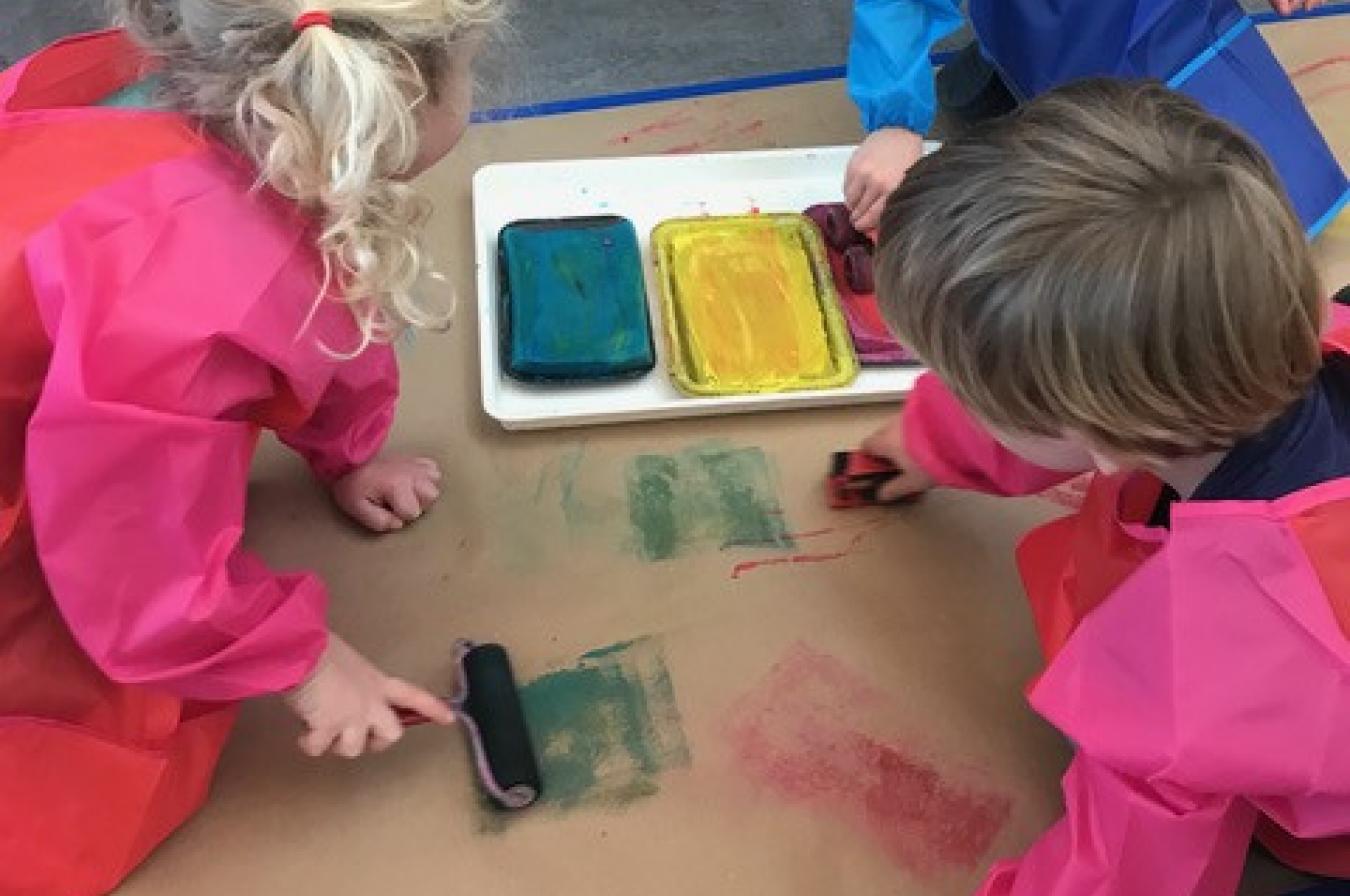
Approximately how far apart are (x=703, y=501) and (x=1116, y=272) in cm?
54

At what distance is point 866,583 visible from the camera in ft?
3.62

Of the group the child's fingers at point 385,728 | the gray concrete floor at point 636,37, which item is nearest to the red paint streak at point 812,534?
the child's fingers at point 385,728

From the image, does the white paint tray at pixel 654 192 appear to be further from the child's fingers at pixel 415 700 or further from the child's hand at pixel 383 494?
the child's fingers at pixel 415 700

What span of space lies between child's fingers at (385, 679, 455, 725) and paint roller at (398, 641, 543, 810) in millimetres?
17

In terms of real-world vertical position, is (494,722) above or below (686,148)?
below

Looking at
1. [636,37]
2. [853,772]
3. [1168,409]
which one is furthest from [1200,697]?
[636,37]

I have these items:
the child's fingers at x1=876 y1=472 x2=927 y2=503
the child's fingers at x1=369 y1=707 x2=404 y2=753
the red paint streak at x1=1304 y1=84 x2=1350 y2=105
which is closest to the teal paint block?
the child's fingers at x1=876 y1=472 x2=927 y2=503

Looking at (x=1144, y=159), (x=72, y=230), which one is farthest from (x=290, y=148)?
(x=1144, y=159)

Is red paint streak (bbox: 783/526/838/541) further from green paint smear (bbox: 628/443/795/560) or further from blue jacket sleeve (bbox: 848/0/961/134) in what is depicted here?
blue jacket sleeve (bbox: 848/0/961/134)

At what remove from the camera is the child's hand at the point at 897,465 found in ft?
3.61

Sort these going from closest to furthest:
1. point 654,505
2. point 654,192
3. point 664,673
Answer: point 664,673, point 654,505, point 654,192

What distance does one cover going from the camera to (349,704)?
36.0 inches

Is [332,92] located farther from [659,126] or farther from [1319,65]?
[1319,65]

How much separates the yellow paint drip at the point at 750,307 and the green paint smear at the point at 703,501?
0.06 m
